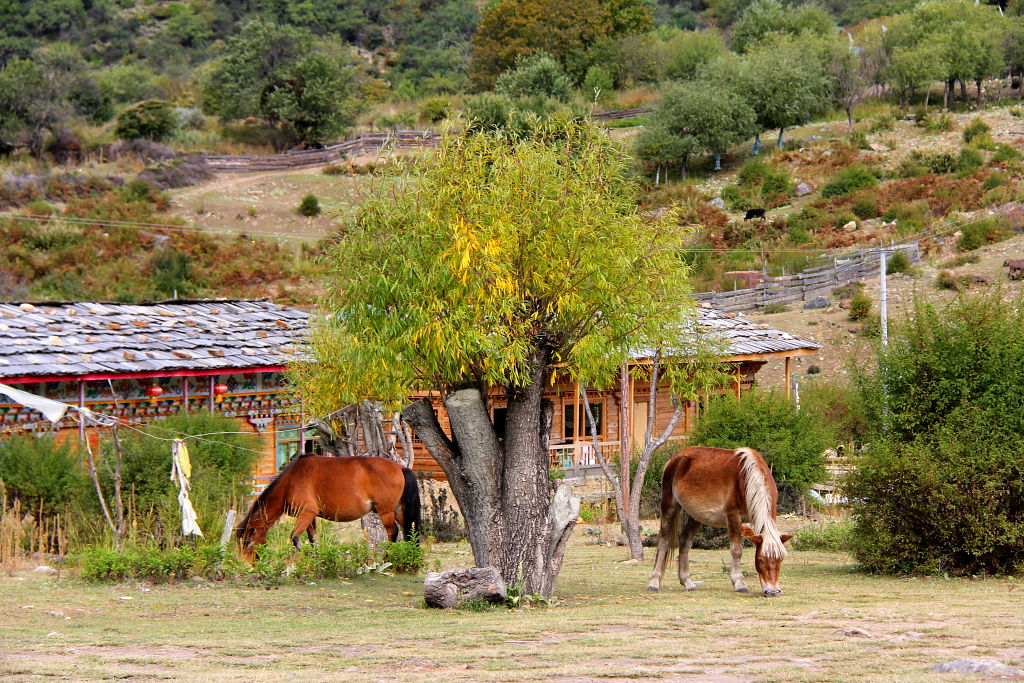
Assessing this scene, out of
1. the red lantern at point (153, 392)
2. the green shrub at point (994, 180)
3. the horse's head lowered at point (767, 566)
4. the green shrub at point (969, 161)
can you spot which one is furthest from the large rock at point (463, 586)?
Result: the green shrub at point (969, 161)

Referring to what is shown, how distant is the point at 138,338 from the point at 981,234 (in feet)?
130

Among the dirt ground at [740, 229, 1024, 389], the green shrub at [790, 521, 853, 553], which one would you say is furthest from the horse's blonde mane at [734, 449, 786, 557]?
the dirt ground at [740, 229, 1024, 389]

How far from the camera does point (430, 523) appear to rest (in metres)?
21.5

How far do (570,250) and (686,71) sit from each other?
75.6m

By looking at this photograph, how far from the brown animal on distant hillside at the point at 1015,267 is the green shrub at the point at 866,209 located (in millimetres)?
12699

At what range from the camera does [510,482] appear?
1334 cm

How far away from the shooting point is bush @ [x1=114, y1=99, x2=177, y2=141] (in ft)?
224

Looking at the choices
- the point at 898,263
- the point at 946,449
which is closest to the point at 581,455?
→ the point at 946,449

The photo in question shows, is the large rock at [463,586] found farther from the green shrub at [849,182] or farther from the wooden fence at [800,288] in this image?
the green shrub at [849,182]

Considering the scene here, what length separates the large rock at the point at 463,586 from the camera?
12.5 m

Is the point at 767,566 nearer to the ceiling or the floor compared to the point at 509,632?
nearer to the ceiling

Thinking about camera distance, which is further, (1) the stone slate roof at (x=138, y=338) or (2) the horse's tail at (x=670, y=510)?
(1) the stone slate roof at (x=138, y=338)

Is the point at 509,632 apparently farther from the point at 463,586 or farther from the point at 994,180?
the point at 994,180

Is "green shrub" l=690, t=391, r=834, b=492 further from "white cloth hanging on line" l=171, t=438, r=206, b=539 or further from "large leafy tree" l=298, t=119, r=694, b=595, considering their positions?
"white cloth hanging on line" l=171, t=438, r=206, b=539
